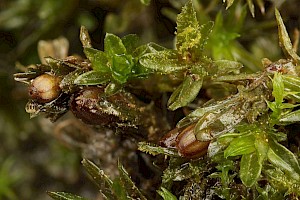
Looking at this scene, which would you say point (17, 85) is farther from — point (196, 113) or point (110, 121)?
point (196, 113)

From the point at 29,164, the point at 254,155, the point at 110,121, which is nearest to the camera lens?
the point at 254,155

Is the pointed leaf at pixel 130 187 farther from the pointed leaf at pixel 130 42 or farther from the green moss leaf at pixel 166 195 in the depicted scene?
the pointed leaf at pixel 130 42

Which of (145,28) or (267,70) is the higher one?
(267,70)

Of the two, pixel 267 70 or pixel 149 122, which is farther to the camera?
pixel 149 122

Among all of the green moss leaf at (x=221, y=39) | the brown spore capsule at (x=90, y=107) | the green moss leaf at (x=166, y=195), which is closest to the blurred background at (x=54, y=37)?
the green moss leaf at (x=221, y=39)

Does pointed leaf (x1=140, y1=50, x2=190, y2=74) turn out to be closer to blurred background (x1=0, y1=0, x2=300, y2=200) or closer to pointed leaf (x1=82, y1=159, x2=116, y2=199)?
pointed leaf (x1=82, y1=159, x2=116, y2=199)

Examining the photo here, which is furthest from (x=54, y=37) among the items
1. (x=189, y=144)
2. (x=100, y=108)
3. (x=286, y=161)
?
(x=286, y=161)

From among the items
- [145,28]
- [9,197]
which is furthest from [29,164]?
[145,28]
